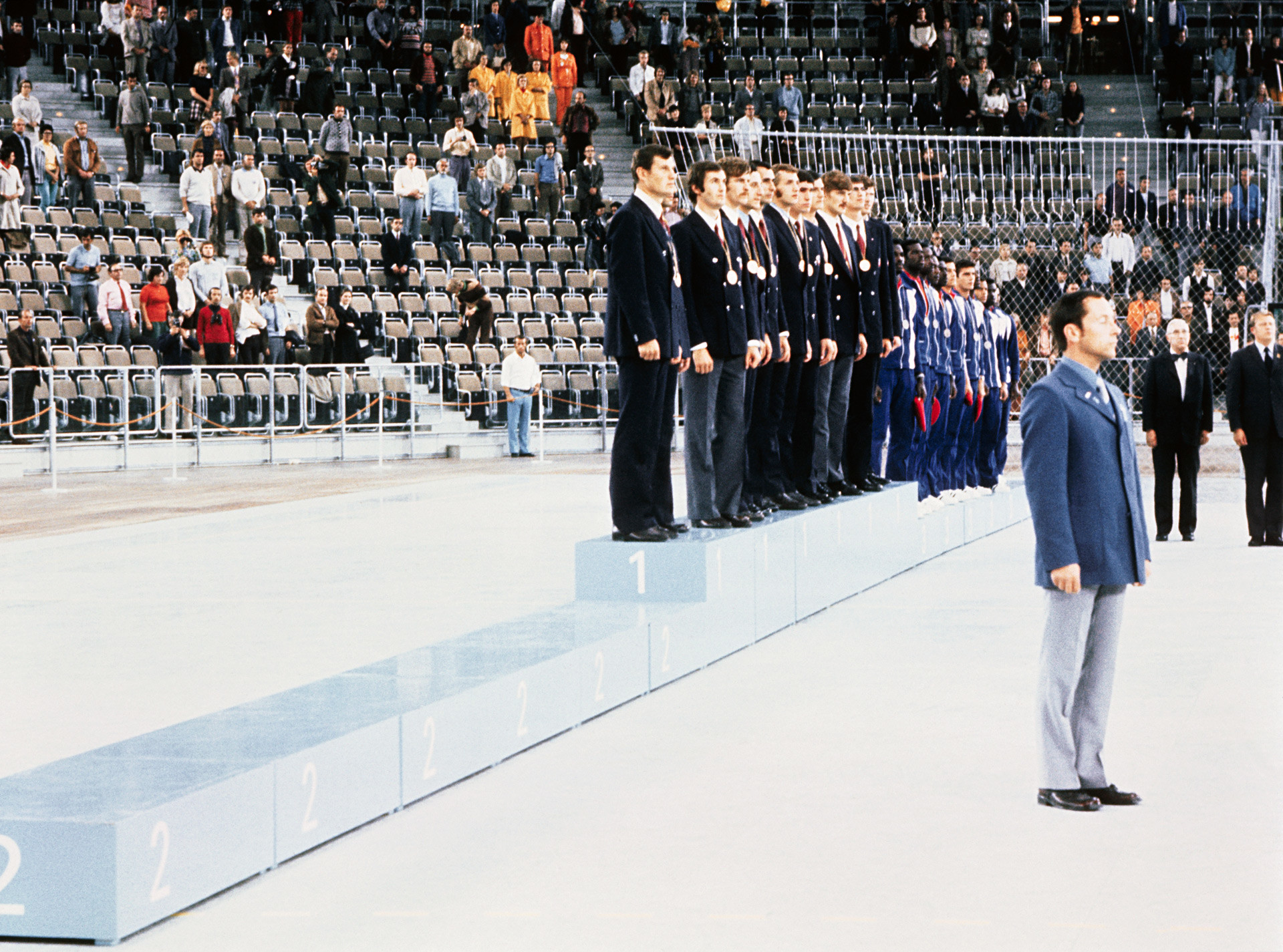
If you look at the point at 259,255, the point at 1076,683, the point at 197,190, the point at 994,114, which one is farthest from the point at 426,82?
the point at 1076,683

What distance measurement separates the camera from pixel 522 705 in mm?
5582

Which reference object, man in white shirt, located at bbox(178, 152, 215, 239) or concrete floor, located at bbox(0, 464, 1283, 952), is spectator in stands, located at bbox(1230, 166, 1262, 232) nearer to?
concrete floor, located at bbox(0, 464, 1283, 952)

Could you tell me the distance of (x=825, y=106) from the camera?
84.2ft

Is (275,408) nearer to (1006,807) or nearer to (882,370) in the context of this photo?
(882,370)

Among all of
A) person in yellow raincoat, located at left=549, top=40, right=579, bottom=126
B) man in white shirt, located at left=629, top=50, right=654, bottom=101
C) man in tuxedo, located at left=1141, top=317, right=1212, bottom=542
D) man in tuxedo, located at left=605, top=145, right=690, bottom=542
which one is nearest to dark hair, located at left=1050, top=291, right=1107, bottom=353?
man in tuxedo, located at left=605, top=145, right=690, bottom=542

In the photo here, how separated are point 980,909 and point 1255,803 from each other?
1.35 m

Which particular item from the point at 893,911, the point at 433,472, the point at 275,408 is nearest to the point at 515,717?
the point at 893,911

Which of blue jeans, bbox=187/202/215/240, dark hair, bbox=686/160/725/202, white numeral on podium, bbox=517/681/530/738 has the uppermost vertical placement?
blue jeans, bbox=187/202/215/240

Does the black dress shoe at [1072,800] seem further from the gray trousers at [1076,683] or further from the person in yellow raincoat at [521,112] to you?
the person in yellow raincoat at [521,112]

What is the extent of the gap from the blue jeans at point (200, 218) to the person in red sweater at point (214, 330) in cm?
236

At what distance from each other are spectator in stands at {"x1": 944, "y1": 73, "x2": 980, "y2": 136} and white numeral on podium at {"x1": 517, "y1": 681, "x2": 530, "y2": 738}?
823 inches

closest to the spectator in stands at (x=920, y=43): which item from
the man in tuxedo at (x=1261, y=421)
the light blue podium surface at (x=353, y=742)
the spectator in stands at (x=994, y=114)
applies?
the spectator in stands at (x=994, y=114)

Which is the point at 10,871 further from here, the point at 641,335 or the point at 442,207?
the point at 442,207

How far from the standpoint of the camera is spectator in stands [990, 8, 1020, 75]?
26703mm
